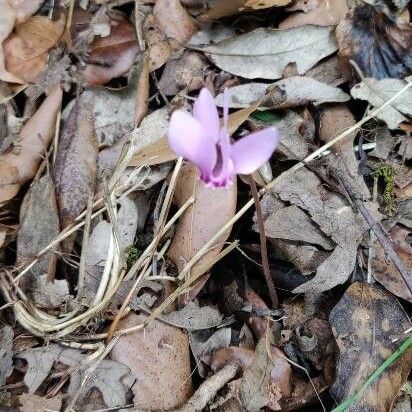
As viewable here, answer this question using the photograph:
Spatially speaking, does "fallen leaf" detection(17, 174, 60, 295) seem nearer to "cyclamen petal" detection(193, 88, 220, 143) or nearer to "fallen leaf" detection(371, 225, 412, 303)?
"cyclamen petal" detection(193, 88, 220, 143)

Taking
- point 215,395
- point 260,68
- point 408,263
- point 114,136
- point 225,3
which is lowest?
point 215,395

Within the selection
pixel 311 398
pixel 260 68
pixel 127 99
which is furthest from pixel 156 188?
pixel 311 398

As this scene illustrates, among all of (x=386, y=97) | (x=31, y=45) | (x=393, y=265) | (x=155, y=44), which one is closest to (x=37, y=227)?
(x=31, y=45)

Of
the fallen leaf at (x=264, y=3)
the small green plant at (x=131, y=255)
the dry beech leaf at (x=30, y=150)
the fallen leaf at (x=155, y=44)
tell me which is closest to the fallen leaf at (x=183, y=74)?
the fallen leaf at (x=155, y=44)

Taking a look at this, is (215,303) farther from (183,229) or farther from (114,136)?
(114,136)

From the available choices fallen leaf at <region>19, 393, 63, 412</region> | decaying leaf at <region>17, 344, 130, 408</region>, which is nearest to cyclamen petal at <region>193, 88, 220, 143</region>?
decaying leaf at <region>17, 344, 130, 408</region>

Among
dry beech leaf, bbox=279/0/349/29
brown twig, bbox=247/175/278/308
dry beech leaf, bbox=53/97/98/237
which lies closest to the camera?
brown twig, bbox=247/175/278/308
